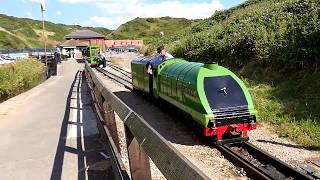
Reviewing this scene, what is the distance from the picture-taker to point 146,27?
135500 millimetres

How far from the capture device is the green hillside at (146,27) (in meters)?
128

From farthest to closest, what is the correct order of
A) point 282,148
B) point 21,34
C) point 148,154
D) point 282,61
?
point 21,34
point 282,61
point 282,148
point 148,154

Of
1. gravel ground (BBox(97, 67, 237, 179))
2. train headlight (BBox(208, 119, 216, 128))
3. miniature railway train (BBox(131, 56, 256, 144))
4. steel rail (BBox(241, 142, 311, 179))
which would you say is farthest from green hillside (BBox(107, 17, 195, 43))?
steel rail (BBox(241, 142, 311, 179))

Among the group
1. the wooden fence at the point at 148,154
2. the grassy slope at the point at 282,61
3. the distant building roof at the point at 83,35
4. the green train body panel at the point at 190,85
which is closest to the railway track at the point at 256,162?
the green train body panel at the point at 190,85

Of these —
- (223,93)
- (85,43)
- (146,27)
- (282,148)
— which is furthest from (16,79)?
(146,27)

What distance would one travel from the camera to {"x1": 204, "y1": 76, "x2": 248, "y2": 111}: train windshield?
1181 centimetres

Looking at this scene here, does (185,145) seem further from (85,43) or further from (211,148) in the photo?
(85,43)

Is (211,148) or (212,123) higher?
(212,123)

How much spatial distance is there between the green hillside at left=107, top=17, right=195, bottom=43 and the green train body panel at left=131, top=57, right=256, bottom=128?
109 metres

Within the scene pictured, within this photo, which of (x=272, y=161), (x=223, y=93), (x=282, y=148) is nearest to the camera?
(x=272, y=161)

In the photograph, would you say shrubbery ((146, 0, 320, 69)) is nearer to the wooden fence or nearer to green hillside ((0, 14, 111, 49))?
the wooden fence

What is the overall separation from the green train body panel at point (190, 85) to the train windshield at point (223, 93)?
0.28ft

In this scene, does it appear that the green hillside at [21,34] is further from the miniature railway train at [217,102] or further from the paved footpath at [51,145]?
the miniature railway train at [217,102]

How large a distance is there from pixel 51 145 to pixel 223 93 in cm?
491
